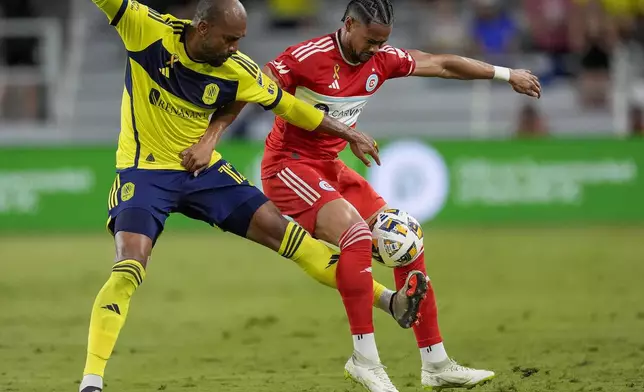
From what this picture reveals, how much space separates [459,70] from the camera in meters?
7.62

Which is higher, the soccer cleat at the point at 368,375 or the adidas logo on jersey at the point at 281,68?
→ the adidas logo on jersey at the point at 281,68

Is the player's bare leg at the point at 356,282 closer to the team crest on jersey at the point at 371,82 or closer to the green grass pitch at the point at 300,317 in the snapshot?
the green grass pitch at the point at 300,317

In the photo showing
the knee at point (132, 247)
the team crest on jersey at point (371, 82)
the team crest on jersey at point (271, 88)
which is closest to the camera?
the knee at point (132, 247)

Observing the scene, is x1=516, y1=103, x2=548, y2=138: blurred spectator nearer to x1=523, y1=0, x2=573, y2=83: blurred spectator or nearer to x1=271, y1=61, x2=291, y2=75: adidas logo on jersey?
x1=523, y1=0, x2=573, y2=83: blurred spectator

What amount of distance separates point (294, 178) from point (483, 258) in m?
7.32

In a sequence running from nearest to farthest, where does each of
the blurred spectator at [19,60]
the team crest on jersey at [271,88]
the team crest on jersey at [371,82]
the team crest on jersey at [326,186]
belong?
1. the team crest on jersey at [271,88]
2. the team crest on jersey at [326,186]
3. the team crest on jersey at [371,82]
4. the blurred spectator at [19,60]

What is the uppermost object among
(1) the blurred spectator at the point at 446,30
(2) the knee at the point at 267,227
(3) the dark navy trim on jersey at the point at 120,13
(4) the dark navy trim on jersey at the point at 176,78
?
(1) the blurred spectator at the point at 446,30

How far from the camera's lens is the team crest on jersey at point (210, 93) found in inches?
270

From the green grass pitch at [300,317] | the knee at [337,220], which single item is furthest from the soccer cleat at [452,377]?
the knee at [337,220]

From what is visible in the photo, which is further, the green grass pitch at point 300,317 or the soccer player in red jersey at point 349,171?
the green grass pitch at point 300,317

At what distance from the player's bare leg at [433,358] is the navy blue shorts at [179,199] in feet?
3.84

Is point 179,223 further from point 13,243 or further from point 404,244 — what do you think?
point 404,244

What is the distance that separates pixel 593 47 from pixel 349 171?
40.4 feet

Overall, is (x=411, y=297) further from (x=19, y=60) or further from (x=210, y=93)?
(x=19, y=60)
